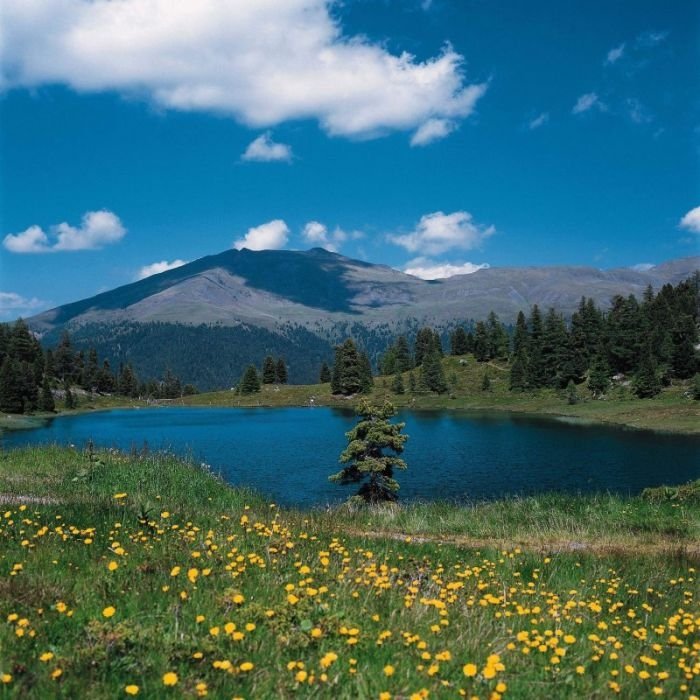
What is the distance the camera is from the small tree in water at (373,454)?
33344 mm

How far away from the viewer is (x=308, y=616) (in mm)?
5922

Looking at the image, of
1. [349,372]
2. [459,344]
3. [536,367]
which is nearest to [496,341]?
[459,344]

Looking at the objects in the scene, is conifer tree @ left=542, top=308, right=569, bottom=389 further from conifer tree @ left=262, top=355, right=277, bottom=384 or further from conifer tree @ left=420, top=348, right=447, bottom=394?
conifer tree @ left=262, top=355, right=277, bottom=384

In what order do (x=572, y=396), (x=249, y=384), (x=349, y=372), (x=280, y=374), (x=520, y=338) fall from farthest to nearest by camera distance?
(x=280, y=374) → (x=249, y=384) → (x=349, y=372) → (x=520, y=338) → (x=572, y=396)

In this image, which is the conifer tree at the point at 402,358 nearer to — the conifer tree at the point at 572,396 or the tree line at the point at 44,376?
the conifer tree at the point at 572,396

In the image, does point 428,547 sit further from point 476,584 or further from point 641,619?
point 641,619

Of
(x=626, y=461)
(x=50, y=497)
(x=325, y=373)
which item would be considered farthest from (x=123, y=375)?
(x=50, y=497)

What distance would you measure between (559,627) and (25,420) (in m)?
131

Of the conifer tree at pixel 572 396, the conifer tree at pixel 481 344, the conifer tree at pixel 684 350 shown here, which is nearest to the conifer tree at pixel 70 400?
the conifer tree at pixel 481 344

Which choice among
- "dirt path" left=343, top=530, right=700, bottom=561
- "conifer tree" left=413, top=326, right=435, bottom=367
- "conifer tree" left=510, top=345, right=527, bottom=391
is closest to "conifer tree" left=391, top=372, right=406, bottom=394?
"conifer tree" left=413, top=326, right=435, bottom=367

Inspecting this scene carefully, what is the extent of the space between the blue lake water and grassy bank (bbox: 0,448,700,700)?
1413 centimetres

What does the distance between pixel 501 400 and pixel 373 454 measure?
332ft

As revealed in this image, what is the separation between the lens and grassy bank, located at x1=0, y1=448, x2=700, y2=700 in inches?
187

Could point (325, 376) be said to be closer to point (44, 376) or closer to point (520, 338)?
point (520, 338)
